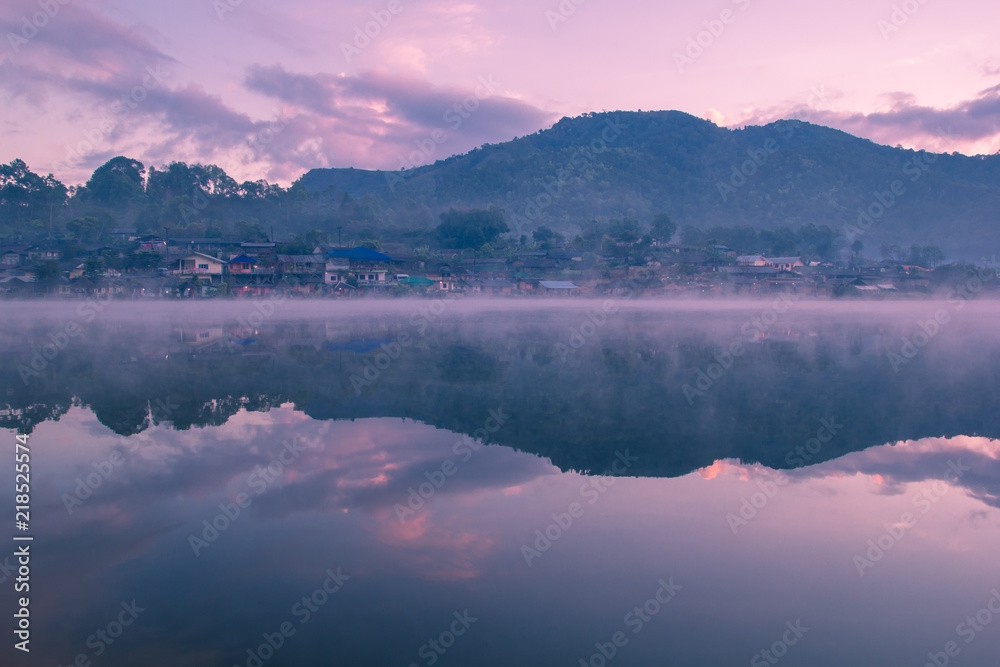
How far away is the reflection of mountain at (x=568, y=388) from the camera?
10414 millimetres

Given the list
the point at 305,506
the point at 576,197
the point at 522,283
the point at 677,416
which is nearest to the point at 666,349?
the point at 677,416

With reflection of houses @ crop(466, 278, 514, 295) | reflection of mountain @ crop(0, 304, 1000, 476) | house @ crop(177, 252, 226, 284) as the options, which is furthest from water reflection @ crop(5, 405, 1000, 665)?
reflection of houses @ crop(466, 278, 514, 295)

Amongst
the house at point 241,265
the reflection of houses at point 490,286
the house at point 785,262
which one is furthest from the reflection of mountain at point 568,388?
the house at point 785,262

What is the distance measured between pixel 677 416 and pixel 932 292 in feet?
269

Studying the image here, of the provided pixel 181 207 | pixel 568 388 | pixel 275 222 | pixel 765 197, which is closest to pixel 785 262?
pixel 568 388

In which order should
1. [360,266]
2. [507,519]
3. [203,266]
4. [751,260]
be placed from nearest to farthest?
1. [507,519]
2. [203,266]
3. [360,266]
4. [751,260]

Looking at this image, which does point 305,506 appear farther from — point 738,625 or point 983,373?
point 983,373

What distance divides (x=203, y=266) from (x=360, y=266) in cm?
1637

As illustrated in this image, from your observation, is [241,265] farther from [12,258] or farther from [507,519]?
[507,519]

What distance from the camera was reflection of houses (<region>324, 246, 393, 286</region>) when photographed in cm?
6662

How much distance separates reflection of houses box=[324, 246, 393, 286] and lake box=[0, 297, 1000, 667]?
170 feet

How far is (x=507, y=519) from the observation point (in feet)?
22.6

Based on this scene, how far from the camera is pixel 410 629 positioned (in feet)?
15.5

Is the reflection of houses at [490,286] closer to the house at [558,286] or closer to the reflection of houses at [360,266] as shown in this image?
the house at [558,286]
